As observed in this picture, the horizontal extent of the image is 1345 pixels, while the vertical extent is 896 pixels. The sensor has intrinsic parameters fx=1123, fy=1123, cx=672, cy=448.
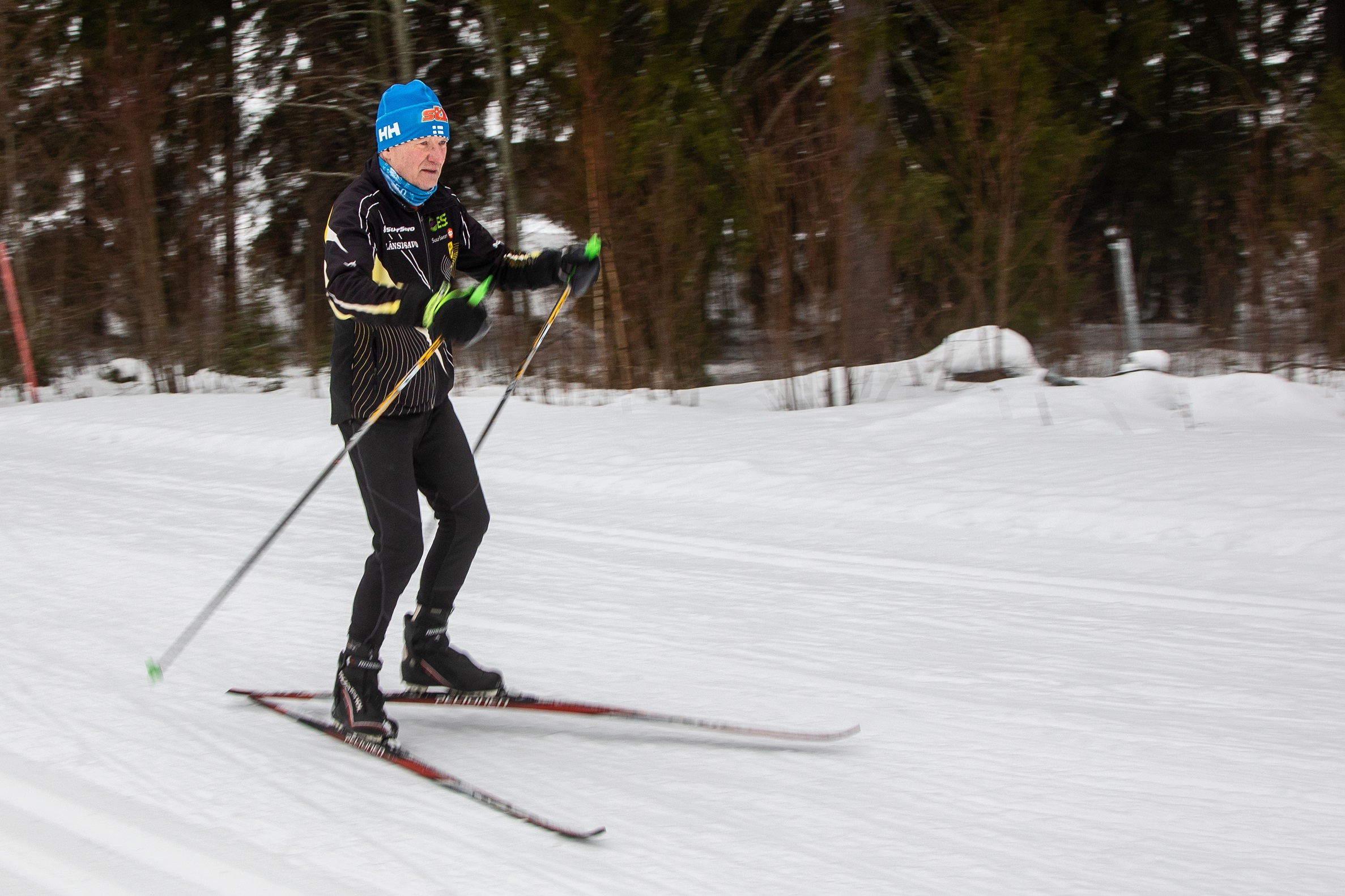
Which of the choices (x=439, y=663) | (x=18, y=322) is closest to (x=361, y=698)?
(x=439, y=663)

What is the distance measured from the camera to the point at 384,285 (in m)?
2.72

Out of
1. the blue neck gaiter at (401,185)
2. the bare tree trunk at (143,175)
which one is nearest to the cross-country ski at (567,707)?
the blue neck gaiter at (401,185)

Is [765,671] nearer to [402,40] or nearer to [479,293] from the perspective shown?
[479,293]

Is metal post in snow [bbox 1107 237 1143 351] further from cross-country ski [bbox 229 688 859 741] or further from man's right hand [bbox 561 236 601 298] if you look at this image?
cross-country ski [bbox 229 688 859 741]

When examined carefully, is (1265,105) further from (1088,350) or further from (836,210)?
(836,210)

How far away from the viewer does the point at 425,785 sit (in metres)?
2.74

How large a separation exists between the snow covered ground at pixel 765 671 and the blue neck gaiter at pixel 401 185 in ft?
4.85

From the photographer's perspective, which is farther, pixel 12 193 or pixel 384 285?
pixel 12 193

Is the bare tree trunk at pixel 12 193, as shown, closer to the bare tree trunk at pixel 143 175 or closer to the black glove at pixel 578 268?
the bare tree trunk at pixel 143 175

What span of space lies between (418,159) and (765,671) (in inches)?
73.5

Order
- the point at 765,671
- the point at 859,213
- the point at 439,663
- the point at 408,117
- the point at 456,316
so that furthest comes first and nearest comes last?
1. the point at 859,213
2. the point at 765,671
3. the point at 439,663
4. the point at 408,117
5. the point at 456,316

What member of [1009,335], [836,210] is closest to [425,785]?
[836,210]

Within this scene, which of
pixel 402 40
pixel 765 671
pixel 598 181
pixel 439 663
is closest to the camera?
pixel 439 663

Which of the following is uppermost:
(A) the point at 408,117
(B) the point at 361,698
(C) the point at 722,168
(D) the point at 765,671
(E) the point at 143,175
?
(E) the point at 143,175
